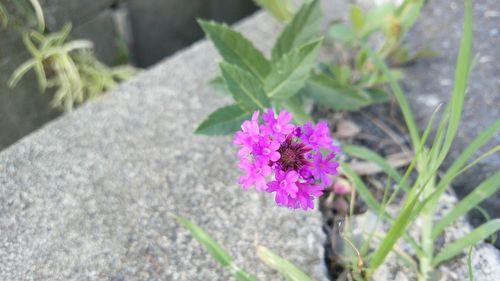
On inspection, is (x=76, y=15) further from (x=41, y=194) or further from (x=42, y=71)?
(x=41, y=194)

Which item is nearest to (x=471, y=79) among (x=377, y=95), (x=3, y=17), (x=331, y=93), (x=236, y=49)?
(x=377, y=95)

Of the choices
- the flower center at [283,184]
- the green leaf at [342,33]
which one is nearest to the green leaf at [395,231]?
the flower center at [283,184]

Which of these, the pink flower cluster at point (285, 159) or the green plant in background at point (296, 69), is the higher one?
the pink flower cluster at point (285, 159)

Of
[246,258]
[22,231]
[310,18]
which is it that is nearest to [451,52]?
[310,18]

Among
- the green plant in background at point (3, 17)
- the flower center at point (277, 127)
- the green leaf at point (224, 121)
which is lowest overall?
the green leaf at point (224, 121)

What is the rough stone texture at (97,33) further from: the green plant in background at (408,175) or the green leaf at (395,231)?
the green leaf at (395,231)
